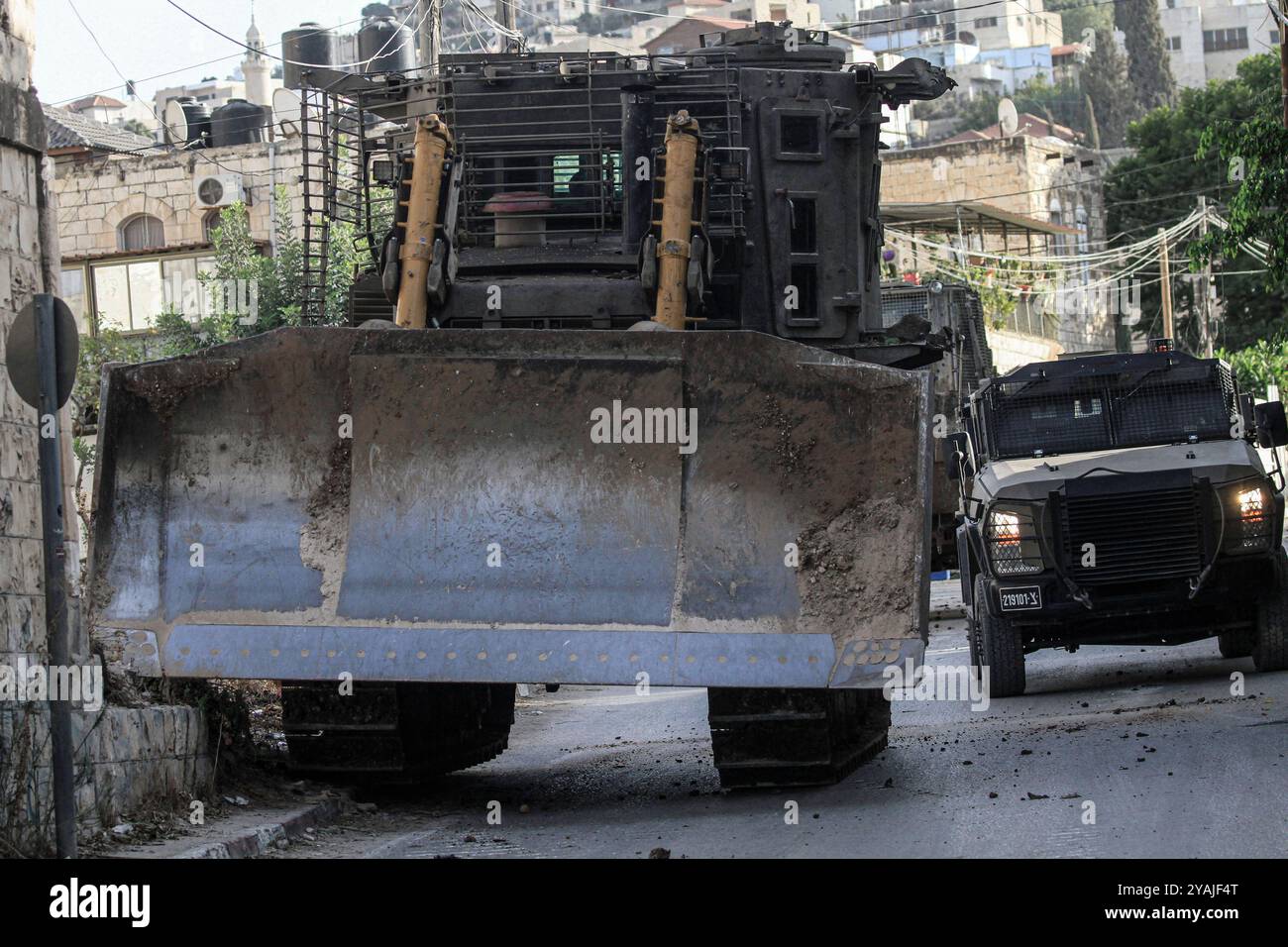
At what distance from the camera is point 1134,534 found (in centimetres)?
1284

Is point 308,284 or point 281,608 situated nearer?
point 281,608

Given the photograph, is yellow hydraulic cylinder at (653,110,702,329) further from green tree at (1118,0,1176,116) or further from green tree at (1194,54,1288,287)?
green tree at (1118,0,1176,116)

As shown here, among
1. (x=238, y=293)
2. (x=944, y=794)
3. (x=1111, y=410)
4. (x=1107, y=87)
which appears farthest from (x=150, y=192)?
(x=1107, y=87)

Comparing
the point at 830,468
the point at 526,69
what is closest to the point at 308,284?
the point at 526,69

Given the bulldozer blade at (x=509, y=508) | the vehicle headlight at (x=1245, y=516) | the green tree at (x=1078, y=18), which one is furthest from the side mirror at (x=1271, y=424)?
the green tree at (x=1078, y=18)

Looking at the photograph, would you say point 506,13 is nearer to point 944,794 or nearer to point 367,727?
point 367,727

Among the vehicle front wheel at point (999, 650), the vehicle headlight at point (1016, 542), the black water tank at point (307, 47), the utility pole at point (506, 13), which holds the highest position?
the black water tank at point (307, 47)

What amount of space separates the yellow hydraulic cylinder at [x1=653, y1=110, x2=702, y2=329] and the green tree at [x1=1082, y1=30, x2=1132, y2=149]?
98.6 meters

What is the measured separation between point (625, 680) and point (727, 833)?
80 centimetres

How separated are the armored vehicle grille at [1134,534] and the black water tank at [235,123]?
36122 millimetres

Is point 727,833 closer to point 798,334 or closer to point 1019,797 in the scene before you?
point 1019,797

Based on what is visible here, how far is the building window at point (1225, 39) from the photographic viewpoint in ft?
425

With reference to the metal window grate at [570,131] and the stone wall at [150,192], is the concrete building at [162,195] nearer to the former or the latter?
the stone wall at [150,192]

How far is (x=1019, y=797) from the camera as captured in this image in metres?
8.72
